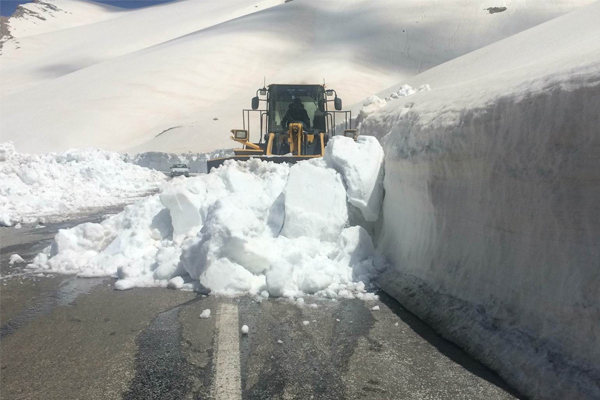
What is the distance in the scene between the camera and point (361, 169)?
6168 millimetres

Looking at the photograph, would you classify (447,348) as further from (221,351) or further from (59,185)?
(59,185)

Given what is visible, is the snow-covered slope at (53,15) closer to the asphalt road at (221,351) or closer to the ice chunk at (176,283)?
the ice chunk at (176,283)

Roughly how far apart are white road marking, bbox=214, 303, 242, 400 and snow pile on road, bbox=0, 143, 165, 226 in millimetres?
7545

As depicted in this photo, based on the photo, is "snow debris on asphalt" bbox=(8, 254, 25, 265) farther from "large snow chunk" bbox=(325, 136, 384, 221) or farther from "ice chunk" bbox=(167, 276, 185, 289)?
"large snow chunk" bbox=(325, 136, 384, 221)

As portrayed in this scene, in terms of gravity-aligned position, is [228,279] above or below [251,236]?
below

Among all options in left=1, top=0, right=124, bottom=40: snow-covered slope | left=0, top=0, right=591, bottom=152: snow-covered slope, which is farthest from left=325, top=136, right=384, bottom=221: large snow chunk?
left=1, top=0, right=124, bottom=40: snow-covered slope

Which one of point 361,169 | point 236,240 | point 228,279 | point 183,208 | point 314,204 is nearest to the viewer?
point 228,279

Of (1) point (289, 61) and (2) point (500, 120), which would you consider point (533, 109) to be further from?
(1) point (289, 61)

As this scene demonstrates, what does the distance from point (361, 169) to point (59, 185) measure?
11097 mm

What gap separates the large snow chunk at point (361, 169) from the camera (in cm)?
602

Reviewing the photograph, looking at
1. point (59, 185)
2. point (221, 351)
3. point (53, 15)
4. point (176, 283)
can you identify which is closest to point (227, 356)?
point (221, 351)

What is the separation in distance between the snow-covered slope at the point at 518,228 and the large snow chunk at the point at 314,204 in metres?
1.16

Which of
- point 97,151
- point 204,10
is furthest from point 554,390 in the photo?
point 204,10

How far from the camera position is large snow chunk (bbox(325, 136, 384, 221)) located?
6020 mm
